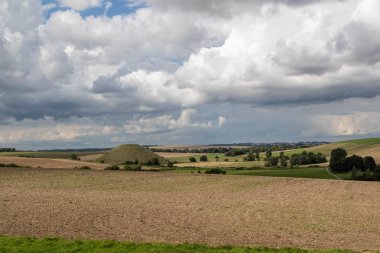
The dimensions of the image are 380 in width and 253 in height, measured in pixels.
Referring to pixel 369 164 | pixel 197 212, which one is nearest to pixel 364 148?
pixel 369 164

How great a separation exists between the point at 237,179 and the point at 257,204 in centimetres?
2898

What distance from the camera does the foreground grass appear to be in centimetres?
1866

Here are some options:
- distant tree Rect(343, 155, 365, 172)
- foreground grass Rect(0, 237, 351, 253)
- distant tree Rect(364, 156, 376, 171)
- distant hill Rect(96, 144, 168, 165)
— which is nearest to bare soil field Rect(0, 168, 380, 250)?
foreground grass Rect(0, 237, 351, 253)

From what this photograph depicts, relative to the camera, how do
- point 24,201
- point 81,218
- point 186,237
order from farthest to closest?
1. point 24,201
2. point 81,218
3. point 186,237

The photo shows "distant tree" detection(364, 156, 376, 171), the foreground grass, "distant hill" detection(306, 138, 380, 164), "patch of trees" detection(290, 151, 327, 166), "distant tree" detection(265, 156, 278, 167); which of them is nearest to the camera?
the foreground grass

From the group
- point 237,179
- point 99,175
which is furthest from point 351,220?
point 99,175

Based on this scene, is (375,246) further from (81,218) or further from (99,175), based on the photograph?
(99,175)

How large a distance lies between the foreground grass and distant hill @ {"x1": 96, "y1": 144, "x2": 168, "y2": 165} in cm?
11420

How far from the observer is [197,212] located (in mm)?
36156

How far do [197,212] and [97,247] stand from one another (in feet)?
57.1

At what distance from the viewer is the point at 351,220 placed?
3319 centimetres

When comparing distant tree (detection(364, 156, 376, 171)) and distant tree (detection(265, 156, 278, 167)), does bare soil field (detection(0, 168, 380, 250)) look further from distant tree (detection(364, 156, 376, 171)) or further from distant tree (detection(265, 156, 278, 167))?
distant tree (detection(265, 156, 278, 167))

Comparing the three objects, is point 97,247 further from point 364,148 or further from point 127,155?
point 364,148

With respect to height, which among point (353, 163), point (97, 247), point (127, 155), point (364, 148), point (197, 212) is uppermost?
point (127, 155)
